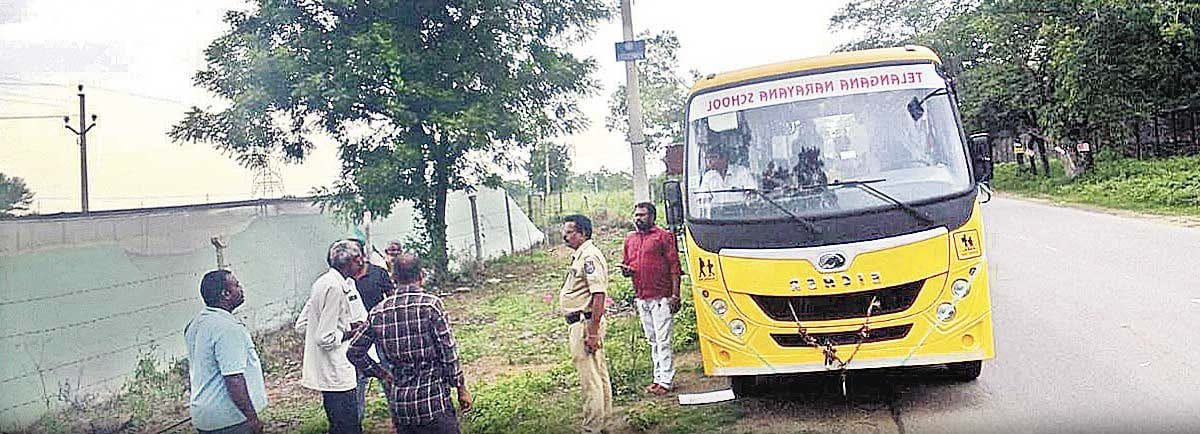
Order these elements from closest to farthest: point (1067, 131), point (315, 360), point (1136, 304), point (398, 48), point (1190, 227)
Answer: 1. point (315, 360)
2. point (398, 48)
3. point (1136, 304)
4. point (1190, 227)
5. point (1067, 131)

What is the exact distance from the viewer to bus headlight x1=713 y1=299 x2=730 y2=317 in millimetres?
5152

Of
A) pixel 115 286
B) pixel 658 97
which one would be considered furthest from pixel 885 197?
pixel 115 286

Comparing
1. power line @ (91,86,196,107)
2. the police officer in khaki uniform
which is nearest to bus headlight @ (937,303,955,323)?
the police officer in khaki uniform

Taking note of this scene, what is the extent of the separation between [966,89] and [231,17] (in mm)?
18729

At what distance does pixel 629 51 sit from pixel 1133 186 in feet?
50.1

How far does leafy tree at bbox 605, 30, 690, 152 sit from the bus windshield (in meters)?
2.50

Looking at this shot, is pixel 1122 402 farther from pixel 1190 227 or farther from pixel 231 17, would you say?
pixel 1190 227

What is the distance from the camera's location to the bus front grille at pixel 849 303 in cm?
494

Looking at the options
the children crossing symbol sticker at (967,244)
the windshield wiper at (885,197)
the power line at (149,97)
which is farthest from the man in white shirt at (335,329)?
the children crossing symbol sticker at (967,244)

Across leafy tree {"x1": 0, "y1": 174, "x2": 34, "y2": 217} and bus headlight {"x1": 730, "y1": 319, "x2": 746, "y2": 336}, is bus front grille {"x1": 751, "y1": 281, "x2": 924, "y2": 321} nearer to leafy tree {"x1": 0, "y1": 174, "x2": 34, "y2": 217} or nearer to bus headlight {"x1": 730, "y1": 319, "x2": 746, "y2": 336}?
bus headlight {"x1": 730, "y1": 319, "x2": 746, "y2": 336}

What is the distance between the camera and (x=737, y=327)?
16.8 feet

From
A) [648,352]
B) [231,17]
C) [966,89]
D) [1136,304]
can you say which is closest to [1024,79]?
[966,89]

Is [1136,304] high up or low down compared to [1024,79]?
down

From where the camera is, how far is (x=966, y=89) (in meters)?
22.2
